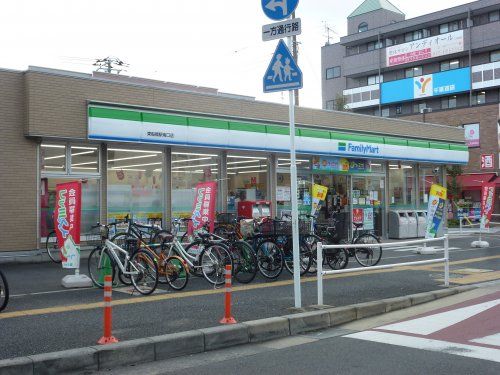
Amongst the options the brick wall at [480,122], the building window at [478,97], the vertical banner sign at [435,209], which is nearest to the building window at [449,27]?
the building window at [478,97]

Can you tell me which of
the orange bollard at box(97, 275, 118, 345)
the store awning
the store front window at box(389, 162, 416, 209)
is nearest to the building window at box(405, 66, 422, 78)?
the store awning

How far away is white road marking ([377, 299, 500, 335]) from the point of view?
23.1 ft

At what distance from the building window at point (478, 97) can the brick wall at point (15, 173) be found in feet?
148

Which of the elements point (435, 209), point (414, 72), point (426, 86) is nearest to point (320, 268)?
point (435, 209)

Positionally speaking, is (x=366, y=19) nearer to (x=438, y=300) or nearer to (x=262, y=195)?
(x=262, y=195)

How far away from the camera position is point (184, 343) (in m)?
6.06

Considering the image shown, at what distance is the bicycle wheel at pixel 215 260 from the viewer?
394 inches

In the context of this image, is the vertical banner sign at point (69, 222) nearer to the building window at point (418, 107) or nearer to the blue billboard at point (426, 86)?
the blue billboard at point (426, 86)

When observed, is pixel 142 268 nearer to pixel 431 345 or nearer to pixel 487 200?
pixel 431 345

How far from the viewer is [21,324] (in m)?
6.82

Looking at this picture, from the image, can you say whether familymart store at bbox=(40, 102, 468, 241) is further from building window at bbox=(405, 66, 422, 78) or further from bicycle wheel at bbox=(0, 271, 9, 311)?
building window at bbox=(405, 66, 422, 78)

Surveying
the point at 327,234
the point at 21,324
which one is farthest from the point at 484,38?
the point at 21,324

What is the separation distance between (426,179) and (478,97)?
2873 cm

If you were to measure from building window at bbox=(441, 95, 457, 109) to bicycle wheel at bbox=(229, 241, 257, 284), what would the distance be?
46938mm
